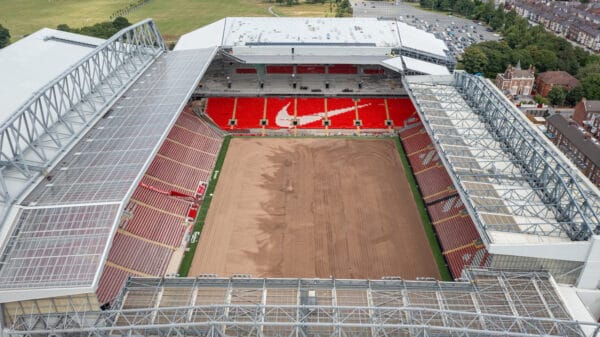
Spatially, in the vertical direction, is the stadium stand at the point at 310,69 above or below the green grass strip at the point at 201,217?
above

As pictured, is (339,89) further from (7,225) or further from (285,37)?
(7,225)

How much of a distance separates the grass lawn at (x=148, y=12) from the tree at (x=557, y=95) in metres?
81.2

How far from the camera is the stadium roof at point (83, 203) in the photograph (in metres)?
29.2

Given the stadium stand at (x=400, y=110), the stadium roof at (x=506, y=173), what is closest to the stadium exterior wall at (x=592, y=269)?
the stadium roof at (x=506, y=173)

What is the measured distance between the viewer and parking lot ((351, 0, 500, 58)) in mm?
118312

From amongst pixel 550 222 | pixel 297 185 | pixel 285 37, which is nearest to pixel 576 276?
pixel 550 222

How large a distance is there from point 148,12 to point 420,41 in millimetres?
111798

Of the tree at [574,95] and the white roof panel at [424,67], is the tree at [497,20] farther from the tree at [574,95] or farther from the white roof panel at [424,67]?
the white roof panel at [424,67]

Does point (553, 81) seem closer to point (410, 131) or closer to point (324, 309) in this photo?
point (410, 131)

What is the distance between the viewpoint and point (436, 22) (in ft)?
448

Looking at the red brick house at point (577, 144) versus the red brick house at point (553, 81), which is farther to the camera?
the red brick house at point (553, 81)

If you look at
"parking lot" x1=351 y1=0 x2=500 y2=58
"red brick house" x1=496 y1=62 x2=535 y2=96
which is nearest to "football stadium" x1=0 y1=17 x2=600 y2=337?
"red brick house" x1=496 y1=62 x2=535 y2=96

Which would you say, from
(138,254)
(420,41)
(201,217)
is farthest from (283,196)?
(420,41)

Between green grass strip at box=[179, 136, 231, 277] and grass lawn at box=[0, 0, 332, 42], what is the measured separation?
74.5 m
